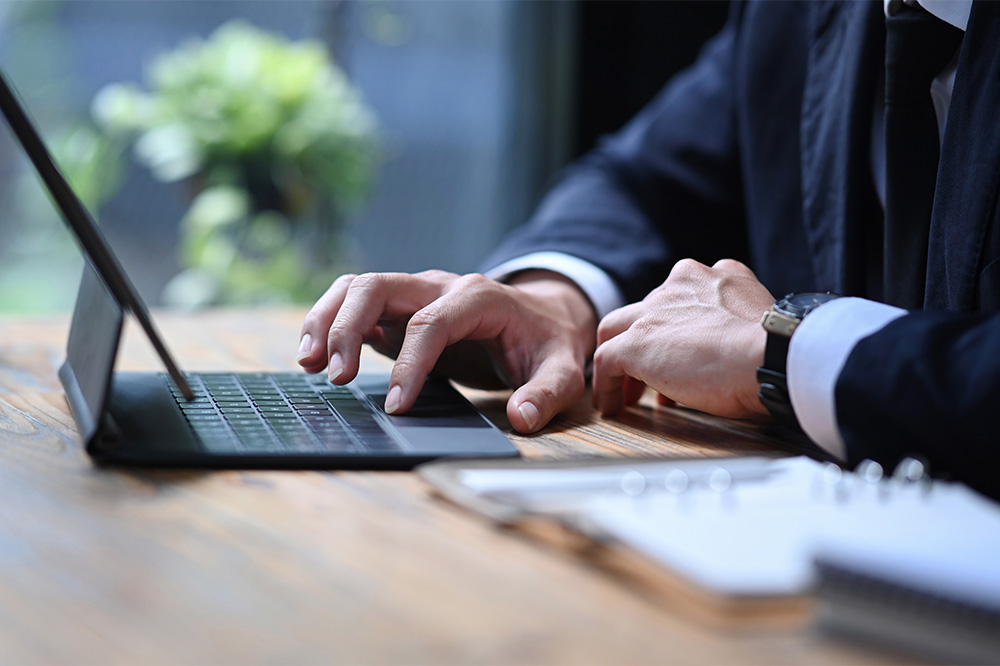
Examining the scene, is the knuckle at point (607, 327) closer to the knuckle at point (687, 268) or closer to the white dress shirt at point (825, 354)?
the knuckle at point (687, 268)

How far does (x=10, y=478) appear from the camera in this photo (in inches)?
21.4

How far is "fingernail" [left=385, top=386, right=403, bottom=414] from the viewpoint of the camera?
0.68 m

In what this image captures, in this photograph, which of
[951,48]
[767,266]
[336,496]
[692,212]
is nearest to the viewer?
[336,496]

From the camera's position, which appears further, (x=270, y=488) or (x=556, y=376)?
(x=556, y=376)

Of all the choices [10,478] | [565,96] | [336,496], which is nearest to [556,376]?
[336,496]

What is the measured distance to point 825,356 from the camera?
0.61 m

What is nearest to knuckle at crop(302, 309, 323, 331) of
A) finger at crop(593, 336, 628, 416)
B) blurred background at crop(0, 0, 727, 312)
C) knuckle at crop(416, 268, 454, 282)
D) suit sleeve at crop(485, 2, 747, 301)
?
knuckle at crop(416, 268, 454, 282)

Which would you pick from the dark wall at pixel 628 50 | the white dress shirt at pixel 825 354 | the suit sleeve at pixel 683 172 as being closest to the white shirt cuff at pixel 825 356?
the white dress shirt at pixel 825 354

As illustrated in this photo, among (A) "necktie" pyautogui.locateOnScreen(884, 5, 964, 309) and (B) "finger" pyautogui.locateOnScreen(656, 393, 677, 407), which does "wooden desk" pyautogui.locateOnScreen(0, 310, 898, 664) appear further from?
(A) "necktie" pyautogui.locateOnScreen(884, 5, 964, 309)

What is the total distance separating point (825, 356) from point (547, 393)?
0.21 metres

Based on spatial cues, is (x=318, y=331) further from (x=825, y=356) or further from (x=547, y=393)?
(x=825, y=356)

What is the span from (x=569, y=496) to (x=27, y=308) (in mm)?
2222

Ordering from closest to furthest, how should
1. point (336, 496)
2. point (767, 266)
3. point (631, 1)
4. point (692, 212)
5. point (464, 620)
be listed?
point (464, 620) < point (336, 496) < point (767, 266) < point (692, 212) < point (631, 1)

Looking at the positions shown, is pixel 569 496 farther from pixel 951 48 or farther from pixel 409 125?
pixel 409 125
